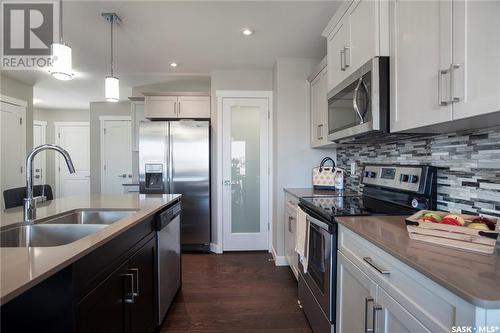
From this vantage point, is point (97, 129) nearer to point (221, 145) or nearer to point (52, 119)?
point (52, 119)

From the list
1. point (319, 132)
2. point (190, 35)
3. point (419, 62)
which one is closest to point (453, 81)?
point (419, 62)

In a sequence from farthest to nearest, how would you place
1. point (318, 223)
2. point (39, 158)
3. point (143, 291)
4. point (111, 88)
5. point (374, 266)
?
point (39, 158) < point (111, 88) < point (318, 223) < point (143, 291) < point (374, 266)

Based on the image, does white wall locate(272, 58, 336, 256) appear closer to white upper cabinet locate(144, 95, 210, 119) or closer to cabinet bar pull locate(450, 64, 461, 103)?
white upper cabinet locate(144, 95, 210, 119)

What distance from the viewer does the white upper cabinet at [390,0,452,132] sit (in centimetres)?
109

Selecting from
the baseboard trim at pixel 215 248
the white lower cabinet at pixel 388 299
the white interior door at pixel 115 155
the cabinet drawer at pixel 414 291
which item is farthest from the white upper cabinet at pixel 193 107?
the cabinet drawer at pixel 414 291

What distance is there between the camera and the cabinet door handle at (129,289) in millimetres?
1329

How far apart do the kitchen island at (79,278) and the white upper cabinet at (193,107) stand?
243cm

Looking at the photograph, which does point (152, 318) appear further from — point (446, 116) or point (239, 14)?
point (239, 14)

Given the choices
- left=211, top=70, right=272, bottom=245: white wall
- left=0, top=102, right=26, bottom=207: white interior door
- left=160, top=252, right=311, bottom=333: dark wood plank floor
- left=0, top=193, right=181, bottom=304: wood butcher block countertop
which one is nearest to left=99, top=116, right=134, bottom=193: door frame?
left=0, top=102, right=26, bottom=207: white interior door

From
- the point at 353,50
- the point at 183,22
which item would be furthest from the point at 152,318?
the point at 183,22

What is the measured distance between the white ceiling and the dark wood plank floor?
8.12 ft

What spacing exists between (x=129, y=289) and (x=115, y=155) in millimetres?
4849

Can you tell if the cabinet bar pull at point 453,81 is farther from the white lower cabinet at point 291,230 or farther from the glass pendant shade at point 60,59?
the glass pendant shade at point 60,59

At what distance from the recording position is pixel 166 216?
1.95 meters
